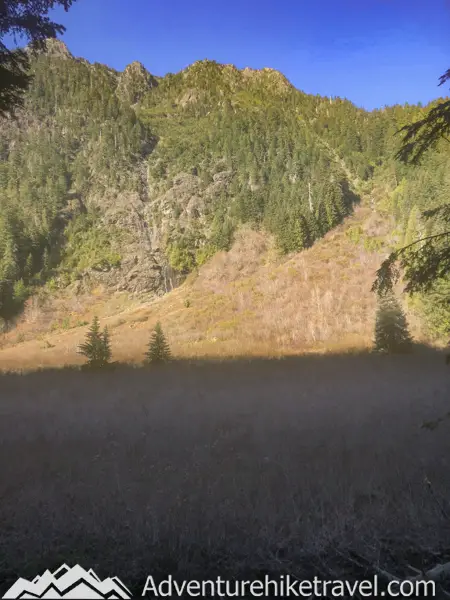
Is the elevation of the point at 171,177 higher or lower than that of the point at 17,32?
higher

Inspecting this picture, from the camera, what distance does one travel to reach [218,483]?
4590 mm

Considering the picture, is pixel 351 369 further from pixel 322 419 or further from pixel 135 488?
pixel 135 488

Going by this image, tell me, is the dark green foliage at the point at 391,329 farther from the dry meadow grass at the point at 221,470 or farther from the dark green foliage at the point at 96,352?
the dark green foliage at the point at 96,352

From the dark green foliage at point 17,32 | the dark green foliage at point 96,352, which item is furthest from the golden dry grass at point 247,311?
the dark green foliage at point 17,32

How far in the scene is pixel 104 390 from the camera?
11.1m

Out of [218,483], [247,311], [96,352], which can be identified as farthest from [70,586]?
[247,311]

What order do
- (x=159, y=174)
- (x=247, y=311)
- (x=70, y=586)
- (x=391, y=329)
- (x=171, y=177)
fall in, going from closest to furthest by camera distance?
(x=70, y=586)
(x=391, y=329)
(x=247, y=311)
(x=171, y=177)
(x=159, y=174)

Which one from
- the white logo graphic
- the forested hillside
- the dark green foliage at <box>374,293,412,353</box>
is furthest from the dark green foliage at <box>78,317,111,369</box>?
the forested hillside

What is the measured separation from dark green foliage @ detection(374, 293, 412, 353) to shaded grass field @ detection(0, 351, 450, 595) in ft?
32.0

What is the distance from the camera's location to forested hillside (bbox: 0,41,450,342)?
53.1m

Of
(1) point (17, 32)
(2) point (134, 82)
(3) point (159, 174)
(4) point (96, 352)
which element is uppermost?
(2) point (134, 82)

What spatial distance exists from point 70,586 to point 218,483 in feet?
6.86

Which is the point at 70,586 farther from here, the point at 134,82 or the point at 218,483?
the point at 134,82

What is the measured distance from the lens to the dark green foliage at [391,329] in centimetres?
1820
